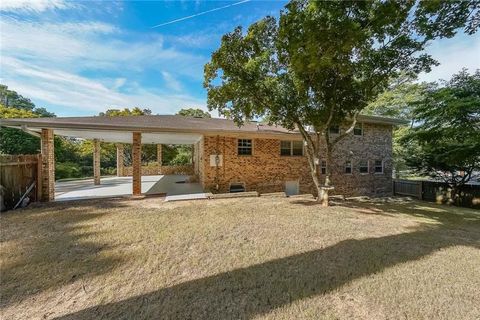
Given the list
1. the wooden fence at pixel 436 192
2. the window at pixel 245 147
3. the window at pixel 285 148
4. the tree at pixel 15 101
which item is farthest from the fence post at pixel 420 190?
the tree at pixel 15 101

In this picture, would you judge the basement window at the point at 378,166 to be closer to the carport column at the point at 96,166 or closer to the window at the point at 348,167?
the window at the point at 348,167

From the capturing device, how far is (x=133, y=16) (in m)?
8.20

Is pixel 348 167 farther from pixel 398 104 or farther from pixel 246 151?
pixel 398 104

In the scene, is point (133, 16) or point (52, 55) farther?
point (52, 55)

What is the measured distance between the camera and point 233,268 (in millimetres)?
3861

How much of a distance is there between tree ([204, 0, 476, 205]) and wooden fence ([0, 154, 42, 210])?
731 centimetres

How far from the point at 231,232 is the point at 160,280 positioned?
8.02 ft

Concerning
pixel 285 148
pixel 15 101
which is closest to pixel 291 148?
pixel 285 148

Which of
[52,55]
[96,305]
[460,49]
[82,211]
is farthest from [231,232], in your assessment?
[460,49]

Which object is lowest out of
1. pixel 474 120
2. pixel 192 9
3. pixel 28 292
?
pixel 28 292

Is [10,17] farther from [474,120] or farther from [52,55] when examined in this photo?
[474,120]

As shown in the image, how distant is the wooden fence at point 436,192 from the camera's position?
12.8 meters

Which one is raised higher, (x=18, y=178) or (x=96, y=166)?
(x=96, y=166)

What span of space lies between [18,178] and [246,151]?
9577 millimetres
